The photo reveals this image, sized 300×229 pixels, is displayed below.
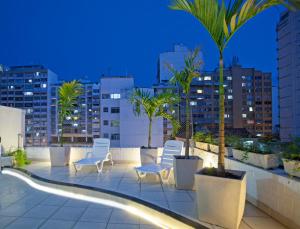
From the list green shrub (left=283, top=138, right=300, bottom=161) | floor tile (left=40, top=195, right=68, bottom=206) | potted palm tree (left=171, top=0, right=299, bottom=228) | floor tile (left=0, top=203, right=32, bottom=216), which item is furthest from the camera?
floor tile (left=40, top=195, right=68, bottom=206)

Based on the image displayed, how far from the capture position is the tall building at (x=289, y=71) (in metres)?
35.0

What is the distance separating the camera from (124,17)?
371 feet

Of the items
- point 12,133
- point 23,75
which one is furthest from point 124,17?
point 12,133

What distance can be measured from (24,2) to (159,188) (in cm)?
9971

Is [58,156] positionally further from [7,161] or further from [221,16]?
[221,16]

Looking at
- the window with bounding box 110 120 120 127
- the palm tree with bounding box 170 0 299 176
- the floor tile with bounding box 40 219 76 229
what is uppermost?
the palm tree with bounding box 170 0 299 176

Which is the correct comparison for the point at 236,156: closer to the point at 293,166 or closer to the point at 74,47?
the point at 293,166

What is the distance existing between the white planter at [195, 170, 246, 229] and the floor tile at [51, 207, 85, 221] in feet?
5.98

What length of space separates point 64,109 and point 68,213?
4663mm

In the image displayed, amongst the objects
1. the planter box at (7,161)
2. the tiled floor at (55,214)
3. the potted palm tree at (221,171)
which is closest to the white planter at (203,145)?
the tiled floor at (55,214)

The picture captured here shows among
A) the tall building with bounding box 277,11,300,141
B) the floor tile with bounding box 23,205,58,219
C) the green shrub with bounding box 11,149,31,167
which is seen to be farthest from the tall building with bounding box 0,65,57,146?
the floor tile with bounding box 23,205,58,219

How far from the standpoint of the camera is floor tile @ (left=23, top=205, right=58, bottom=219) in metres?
3.76

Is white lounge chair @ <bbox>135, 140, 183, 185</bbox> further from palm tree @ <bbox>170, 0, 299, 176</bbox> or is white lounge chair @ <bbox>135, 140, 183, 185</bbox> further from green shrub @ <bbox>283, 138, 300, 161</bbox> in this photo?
green shrub @ <bbox>283, 138, 300, 161</bbox>

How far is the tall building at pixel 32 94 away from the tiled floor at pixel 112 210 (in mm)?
70359
